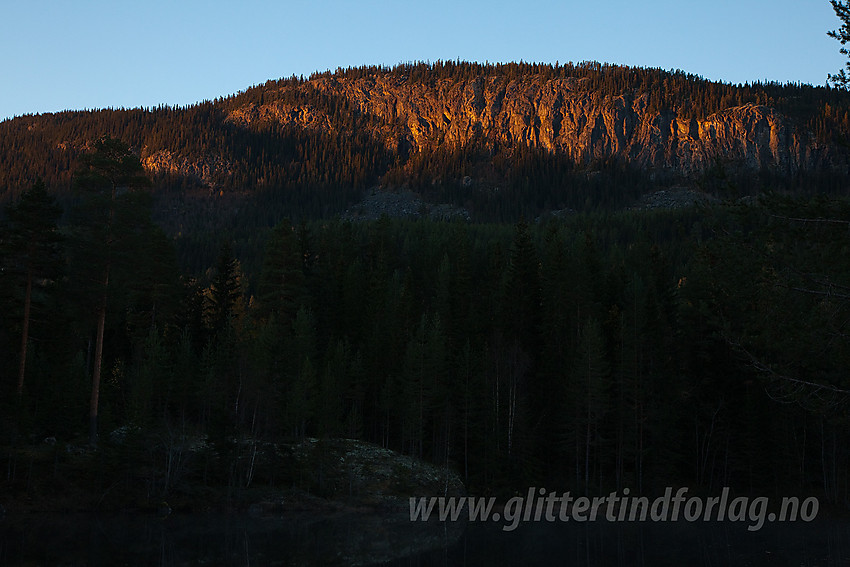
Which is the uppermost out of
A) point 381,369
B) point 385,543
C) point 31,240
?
point 31,240

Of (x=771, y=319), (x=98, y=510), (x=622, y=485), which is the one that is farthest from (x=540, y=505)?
(x=771, y=319)

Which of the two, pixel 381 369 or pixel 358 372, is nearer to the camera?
pixel 358 372

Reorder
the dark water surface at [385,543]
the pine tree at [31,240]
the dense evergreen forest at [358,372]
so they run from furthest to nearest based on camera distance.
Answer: the dense evergreen forest at [358,372]
the pine tree at [31,240]
the dark water surface at [385,543]

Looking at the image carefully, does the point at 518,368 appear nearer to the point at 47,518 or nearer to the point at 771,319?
the point at 47,518

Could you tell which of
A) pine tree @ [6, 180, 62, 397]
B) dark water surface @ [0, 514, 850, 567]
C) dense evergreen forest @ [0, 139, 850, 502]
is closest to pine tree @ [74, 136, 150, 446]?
dense evergreen forest @ [0, 139, 850, 502]

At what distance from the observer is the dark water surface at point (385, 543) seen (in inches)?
955

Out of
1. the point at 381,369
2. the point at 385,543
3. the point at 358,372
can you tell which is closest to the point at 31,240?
the point at 358,372

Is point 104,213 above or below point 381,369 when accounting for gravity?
above

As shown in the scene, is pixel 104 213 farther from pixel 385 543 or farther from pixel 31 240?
pixel 385 543

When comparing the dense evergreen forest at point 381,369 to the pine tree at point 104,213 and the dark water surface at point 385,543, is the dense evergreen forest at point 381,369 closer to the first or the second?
the pine tree at point 104,213

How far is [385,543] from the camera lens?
2889 cm

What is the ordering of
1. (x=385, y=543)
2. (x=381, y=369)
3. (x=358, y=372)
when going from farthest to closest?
1. (x=381, y=369)
2. (x=358, y=372)
3. (x=385, y=543)

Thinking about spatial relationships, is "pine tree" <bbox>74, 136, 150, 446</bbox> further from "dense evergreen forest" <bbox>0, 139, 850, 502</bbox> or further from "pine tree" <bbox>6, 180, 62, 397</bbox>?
"pine tree" <bbox>6, 180, 62, 397</bbox>

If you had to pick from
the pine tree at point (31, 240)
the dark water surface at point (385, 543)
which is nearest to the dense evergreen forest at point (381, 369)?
the pine tree at point (31, 240)
